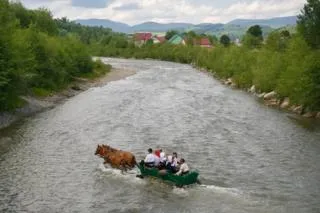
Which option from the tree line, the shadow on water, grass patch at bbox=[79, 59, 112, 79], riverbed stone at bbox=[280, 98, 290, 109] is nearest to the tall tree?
the tree line

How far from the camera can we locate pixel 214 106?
220ft

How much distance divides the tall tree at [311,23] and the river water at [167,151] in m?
10.8

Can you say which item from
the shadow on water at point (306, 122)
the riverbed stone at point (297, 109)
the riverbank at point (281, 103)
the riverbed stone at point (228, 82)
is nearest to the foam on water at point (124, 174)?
the shadow on water at point (306, 122)

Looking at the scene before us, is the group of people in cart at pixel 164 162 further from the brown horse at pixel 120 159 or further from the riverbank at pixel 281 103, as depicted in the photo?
the riverbank at pixel 281 103

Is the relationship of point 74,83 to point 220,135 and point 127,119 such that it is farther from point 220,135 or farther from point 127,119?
point 220,135

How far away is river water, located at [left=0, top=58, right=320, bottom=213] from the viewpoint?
29812 mm

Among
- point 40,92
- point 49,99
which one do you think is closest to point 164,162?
point 49,99

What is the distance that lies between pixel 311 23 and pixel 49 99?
122 feet

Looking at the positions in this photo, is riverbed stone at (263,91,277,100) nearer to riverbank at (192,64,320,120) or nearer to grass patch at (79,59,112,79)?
riverbank at (192,64,320,120)

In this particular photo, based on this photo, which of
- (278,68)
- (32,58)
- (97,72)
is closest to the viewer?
(32,58)

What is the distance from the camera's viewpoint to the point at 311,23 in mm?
64875

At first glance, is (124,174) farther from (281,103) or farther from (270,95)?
(270,95)

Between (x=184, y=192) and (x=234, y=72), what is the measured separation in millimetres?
70515

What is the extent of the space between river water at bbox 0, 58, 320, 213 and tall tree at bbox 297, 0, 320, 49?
10.8m
